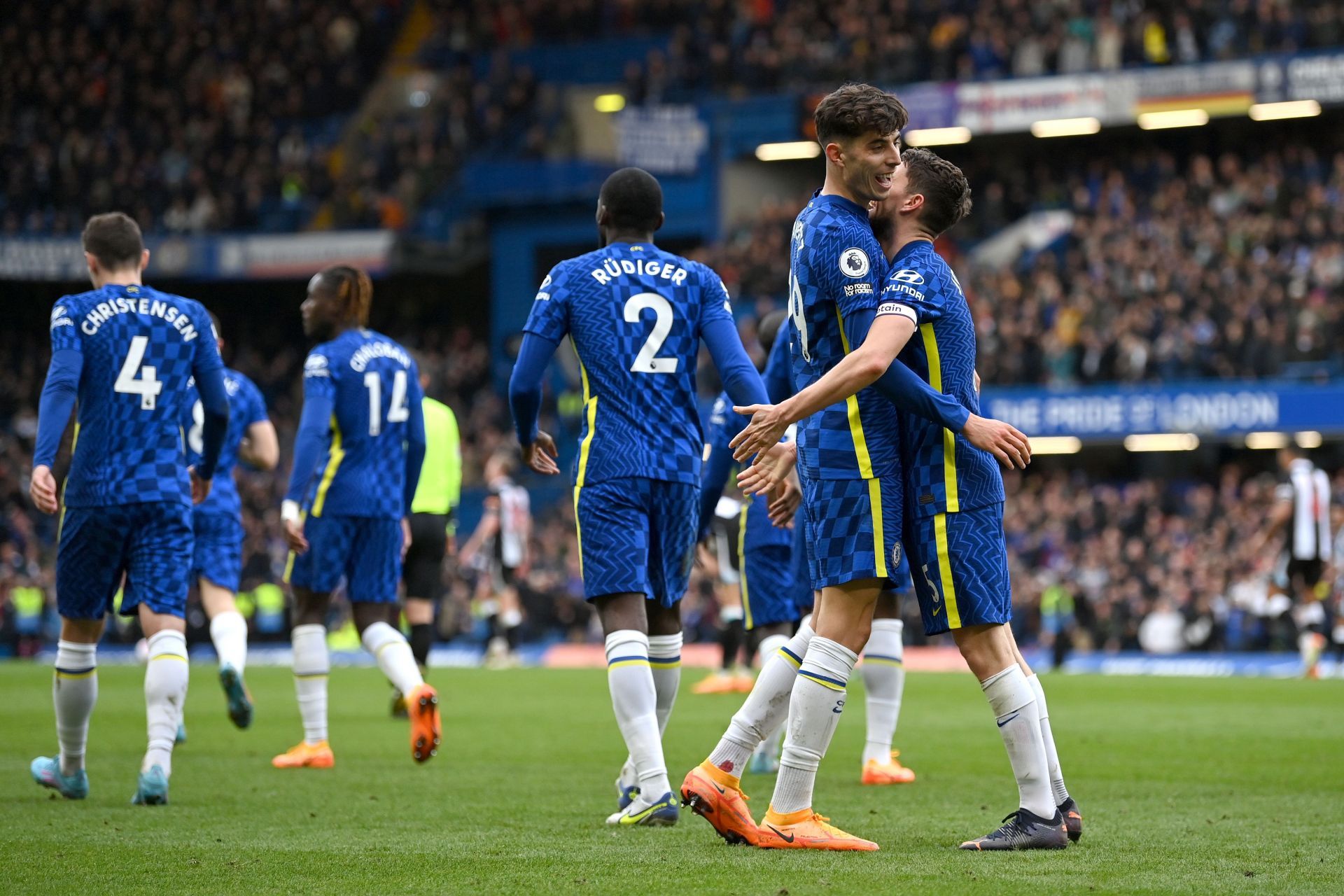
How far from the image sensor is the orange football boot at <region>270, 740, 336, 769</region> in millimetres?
8977

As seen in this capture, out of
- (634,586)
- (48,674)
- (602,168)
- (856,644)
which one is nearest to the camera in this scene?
(856,644)

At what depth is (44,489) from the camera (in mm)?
6762

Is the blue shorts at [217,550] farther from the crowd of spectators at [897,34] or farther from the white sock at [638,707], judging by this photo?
the crowd of spectators at [897,34]

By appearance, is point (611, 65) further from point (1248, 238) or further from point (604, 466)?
point (604, 466)

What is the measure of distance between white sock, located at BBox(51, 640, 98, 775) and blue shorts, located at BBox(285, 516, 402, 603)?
1.79 m

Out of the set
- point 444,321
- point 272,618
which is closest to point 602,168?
point 444,321

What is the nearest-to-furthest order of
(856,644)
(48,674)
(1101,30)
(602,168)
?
(856,644), (48,674), (1101,30), (602,168)

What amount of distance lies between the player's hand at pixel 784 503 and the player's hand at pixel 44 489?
290 cm

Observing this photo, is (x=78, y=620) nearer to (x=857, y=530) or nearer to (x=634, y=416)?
(x=634, y=416)

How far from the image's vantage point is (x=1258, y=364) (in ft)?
85.5

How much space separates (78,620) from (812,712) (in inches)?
134

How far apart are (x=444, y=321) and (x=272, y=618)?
14438 millimetres

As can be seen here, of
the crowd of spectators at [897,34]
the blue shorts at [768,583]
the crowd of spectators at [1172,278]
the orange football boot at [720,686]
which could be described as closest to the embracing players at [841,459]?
the blue shorts at [768,583]

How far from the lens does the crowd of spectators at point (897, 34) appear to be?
30.2m
